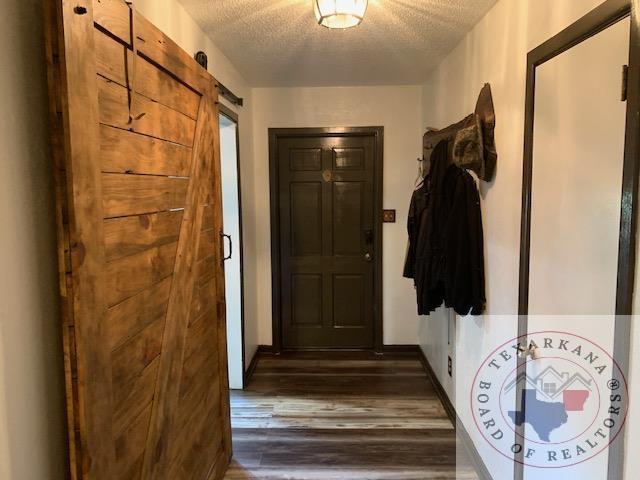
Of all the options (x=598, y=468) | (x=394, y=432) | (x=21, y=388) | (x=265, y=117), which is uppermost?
(x=265, y=117)

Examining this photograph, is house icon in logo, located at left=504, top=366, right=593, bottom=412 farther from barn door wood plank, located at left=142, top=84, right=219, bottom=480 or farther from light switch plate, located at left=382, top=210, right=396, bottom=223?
light switch plate, located at left=382, top=210, right=396, bottom=223

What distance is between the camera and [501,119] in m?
2.01

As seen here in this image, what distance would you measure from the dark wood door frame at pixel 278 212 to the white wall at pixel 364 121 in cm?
5

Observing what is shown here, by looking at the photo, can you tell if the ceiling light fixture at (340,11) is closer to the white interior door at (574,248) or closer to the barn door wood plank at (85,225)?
the white interior door at (574,248)

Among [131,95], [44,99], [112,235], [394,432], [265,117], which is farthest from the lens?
[265,117]

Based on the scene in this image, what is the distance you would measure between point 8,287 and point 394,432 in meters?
2.29

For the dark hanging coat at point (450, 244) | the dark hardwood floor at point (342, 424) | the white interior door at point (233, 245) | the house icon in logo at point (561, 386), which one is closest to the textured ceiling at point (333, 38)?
the white interior door at point (233, 245)

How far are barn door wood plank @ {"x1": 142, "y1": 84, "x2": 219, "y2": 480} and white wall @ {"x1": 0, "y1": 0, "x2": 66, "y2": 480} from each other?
394mm

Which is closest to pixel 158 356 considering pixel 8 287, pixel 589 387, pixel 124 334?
pixel 124 334

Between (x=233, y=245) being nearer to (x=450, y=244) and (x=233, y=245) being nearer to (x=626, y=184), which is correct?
(x=450, y=244)

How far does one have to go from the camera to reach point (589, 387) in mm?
1336

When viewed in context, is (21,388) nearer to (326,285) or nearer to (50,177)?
(50,177)

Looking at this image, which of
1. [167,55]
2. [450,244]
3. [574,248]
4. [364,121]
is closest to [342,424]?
[450,244]

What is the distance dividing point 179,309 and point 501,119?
164 centimetres
